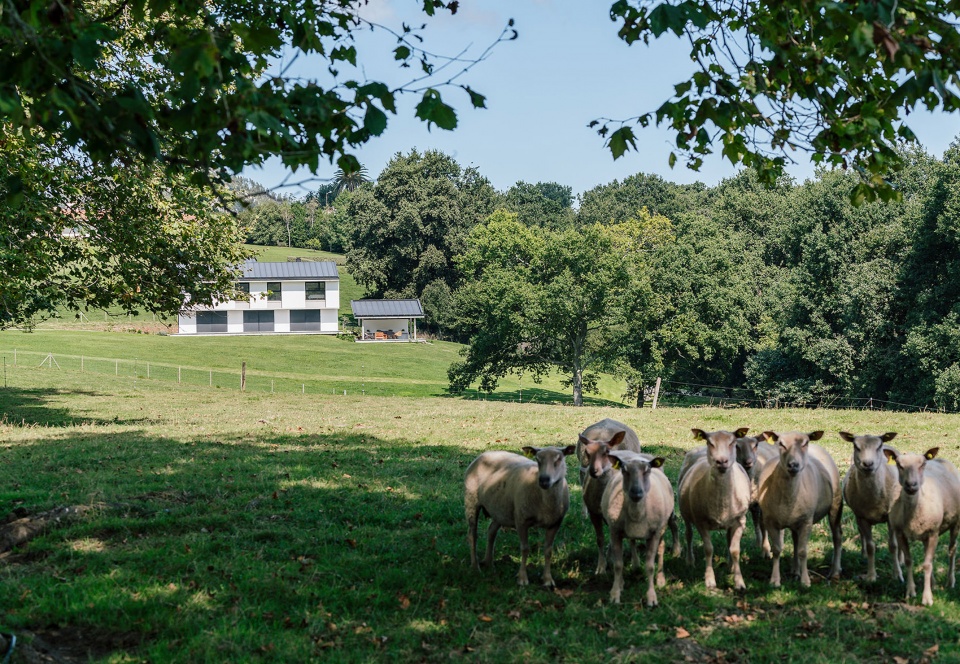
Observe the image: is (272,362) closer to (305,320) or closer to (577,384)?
(305,320)

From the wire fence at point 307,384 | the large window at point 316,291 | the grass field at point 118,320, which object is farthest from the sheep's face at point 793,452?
the large window at point 316,291

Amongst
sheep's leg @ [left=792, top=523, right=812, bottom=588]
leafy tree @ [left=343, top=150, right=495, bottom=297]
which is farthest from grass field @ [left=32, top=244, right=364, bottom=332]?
sheep's leg @ [left=792, top=523, right=812, bottom=588]

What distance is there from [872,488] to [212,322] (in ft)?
320

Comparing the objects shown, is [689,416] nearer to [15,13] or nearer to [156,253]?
[156,253]

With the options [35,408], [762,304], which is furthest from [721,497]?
[762,304]

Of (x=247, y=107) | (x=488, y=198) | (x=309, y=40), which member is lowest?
(x=247, y=107)

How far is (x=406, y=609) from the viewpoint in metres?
9.23

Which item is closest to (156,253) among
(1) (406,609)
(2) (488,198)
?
(1) (406,609)

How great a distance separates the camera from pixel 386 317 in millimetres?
99750

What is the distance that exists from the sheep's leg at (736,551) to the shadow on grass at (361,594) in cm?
15

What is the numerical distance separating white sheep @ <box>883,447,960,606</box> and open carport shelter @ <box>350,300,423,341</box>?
89.7 m

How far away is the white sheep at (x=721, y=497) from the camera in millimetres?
9977

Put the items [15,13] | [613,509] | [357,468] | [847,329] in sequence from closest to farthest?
[15,13] < [613,509] < [357,468] < [847,329]

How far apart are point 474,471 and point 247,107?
20.2ft
